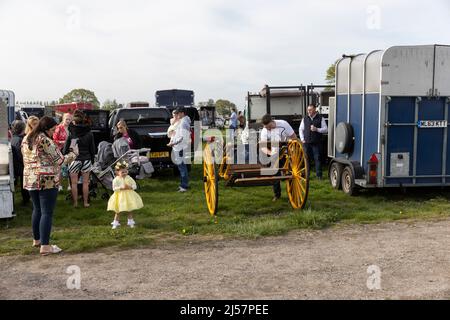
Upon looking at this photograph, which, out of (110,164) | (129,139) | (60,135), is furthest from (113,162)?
(60,135)

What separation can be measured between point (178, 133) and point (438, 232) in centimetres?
581

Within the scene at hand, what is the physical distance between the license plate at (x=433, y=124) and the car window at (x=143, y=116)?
23.7 ft

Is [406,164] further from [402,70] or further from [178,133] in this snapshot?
[178,133]

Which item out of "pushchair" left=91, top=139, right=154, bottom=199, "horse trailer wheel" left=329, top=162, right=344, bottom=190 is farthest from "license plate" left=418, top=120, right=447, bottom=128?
"pushchair" left=91, top=139, right=154, bottom=199

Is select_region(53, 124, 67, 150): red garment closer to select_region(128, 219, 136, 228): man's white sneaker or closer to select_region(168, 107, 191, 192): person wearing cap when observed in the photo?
select_region(168, 107, 191, 192): person wearing cap


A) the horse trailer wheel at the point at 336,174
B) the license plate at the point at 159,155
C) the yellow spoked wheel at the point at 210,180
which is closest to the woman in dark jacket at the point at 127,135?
the license plate at the point at 159,155

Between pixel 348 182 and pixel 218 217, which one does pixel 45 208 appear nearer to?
pixel 218 217

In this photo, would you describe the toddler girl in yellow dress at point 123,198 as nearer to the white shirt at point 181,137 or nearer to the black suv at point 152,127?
the white shirt at point 181,137

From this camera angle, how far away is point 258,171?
8.77 m

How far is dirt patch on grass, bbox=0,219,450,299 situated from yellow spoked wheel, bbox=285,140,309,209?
1461 mm

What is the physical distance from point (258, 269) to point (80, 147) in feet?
16.4
